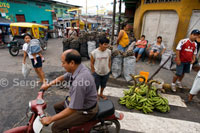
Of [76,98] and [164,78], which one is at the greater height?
[76,98]

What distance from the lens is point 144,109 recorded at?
11.0ft

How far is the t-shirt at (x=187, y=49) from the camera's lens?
3799 millimetres

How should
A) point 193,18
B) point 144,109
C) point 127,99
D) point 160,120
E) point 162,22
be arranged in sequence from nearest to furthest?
point 160,120 < point 144,109 < point 127,99 < point 193,18 < point 162,22

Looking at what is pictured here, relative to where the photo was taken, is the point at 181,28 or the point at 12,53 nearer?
the point at 181,28

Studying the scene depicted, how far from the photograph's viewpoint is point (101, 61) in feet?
10.8

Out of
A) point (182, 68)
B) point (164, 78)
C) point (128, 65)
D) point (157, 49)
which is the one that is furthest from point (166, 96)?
point (157, 49)

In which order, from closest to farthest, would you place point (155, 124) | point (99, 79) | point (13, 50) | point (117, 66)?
point (155, 124) < point (99, 79) < point (117, 66) < point (13, 50)

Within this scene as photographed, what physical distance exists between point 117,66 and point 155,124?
244cm

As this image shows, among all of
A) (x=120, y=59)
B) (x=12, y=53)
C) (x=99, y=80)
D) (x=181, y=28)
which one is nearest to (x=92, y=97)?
(x=99, y=80)

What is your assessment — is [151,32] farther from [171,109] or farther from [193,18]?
[171,109]

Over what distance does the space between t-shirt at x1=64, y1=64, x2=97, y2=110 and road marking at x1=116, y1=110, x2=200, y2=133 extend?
1562 mm

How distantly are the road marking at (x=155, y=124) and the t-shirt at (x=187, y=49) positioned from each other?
1.86 metres

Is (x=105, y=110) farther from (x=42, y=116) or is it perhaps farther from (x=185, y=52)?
(x=185, y=52)

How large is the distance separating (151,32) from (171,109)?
5404mm
